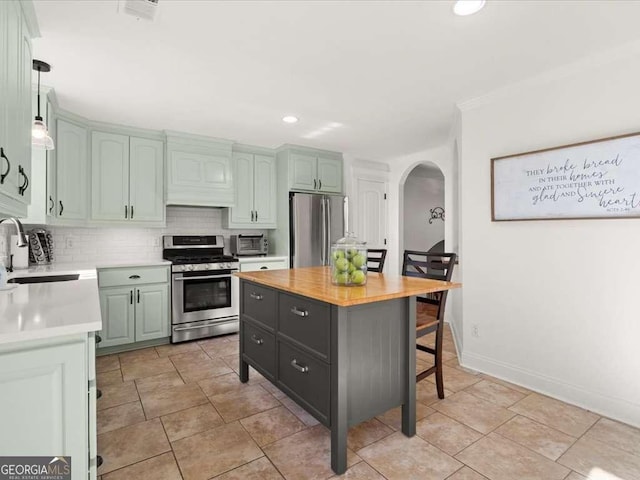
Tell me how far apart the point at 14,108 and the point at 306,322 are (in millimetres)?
1706

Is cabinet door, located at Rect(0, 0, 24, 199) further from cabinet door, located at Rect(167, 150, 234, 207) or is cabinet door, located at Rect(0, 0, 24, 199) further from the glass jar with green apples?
cabinet door, located at Rect(167, 150, 234, 207)

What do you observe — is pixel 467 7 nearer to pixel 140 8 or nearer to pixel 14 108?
pixel 140 8

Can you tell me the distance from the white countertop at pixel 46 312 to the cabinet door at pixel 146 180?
192 cm

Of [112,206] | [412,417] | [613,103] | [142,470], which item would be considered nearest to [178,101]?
[112,206]

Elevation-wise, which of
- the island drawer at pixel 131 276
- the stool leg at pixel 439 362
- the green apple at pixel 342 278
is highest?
the green apple at pixel 342 278

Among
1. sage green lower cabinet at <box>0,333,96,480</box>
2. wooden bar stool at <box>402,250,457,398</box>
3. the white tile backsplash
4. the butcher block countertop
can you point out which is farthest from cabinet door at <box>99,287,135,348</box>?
wooden bar stool at <box>402,250,457,398</box>

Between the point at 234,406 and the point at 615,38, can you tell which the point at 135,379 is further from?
the point at 615,38

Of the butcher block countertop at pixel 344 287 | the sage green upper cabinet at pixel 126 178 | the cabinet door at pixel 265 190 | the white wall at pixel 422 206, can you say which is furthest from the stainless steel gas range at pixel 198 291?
the white wall at pixel 422 206

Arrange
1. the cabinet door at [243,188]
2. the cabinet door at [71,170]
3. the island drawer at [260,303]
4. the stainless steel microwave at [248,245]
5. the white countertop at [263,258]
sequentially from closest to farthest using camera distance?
the island drawer at [260,303], the cabinet door at [71,170], the white countertop at [263,258], the cabinet door at [243,188], the stainless steel microwave at [248,245]

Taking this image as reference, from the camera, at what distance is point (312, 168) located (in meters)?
4.70

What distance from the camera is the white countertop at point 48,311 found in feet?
3.72

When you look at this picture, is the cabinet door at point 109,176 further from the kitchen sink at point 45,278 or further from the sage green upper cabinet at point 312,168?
the sage green upper cabinet at point 312,168

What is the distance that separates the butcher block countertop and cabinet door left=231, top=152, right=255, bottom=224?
2.00 metres

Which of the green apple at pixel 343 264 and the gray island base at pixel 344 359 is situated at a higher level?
the green apple at pixel 343 264
